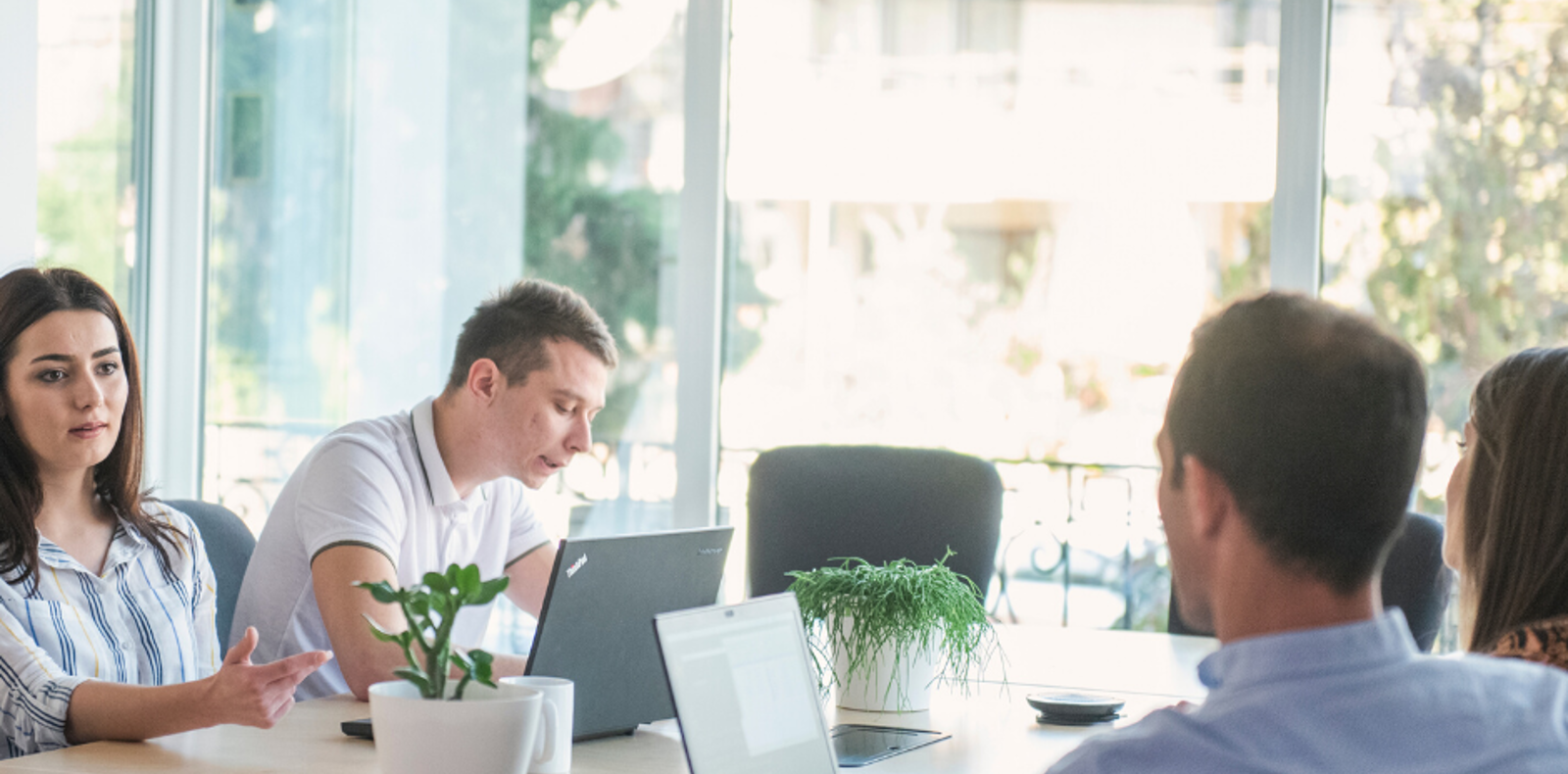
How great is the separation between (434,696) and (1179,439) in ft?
2.49

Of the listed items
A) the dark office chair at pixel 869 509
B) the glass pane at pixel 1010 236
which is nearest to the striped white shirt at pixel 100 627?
the dark office chair at pixel 869 509

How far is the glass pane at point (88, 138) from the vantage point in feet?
12.4

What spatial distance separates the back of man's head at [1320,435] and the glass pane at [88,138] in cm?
344

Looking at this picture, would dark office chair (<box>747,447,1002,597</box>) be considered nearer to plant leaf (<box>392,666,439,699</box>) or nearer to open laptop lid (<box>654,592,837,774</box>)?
open laptop lid (<box>654,592,837,774</box>)

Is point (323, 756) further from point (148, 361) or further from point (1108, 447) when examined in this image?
point (148, 361)

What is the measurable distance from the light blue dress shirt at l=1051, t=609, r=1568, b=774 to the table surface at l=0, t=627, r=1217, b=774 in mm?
451

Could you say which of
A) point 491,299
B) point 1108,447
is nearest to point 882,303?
point 1108,447

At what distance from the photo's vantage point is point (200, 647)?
2240 millimetres

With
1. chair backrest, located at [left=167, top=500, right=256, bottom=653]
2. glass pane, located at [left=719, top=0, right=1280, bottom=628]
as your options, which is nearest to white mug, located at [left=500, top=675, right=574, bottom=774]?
chair backrest, located at [left=167, top=500, right=256, bottom=653]

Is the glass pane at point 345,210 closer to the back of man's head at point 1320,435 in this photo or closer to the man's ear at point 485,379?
the man's ear at point 485,379

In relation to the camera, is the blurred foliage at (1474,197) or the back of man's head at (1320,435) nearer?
the back of man's head at (1320,435)

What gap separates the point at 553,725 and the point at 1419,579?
170 cm

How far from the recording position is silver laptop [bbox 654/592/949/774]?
4.75 ft

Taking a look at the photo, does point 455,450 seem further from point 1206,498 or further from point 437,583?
point 1206,498
